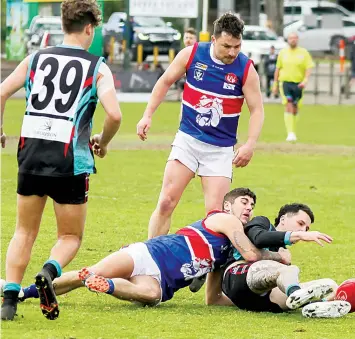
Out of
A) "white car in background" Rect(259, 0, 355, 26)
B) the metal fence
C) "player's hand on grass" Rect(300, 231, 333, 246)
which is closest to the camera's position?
"player's hand on grass" Rect(300, 231, 333, 246)

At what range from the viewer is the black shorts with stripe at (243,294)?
816 centimetres

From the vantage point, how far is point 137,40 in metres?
44.2

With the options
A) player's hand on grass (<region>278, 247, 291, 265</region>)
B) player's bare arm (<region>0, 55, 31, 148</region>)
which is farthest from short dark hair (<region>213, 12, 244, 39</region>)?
player's bare arm (<region>0, 55, 31, 148</region>)

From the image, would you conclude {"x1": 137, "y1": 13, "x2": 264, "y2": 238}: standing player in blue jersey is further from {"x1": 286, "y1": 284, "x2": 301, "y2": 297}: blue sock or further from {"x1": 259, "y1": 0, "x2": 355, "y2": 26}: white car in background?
{"x1": 259, "y1": 0, "x2": 355, "y2": 26}: white car in background

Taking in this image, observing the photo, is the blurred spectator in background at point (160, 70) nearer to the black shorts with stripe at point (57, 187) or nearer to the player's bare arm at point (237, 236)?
the player's bare arm at point (237, 236)

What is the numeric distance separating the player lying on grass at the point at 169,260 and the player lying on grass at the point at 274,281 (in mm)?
95

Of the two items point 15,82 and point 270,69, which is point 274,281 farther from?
point 270,69

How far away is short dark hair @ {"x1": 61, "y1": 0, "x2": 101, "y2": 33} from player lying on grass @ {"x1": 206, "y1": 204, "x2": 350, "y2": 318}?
1910 millimetres

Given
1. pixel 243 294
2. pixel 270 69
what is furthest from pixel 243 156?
pixel 270 69

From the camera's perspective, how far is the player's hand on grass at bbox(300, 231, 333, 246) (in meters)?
7.62

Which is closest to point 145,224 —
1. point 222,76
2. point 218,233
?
point 222,76

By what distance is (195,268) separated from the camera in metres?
8.28

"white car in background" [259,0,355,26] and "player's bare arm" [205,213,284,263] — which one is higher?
"player's bare arm" [205,213,284,263]

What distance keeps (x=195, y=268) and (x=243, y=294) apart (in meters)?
0.39
